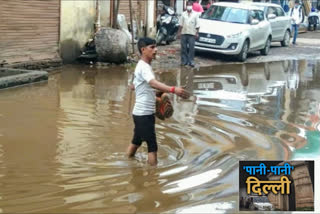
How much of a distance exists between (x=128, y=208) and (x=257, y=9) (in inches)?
618

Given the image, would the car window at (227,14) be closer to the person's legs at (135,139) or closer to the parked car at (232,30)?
the parked car at (232,30)

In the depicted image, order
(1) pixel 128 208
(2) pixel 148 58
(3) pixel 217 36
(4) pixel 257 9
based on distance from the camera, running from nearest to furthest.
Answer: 1. (1) pixel 128 208
2. (2) pixel 148 58
3. (3) pixel 217 36
4. (4) pixel 257 9

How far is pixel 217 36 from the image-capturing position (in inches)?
683

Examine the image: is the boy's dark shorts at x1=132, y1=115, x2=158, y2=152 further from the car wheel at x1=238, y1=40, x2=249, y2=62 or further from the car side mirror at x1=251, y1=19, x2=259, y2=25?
the car side mirror at x1=251, y1=19, x2=259, y2=25

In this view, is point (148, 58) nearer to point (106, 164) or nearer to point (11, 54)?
point (106, 164)

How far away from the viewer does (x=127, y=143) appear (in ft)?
23.6

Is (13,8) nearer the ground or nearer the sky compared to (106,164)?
nearer the sky

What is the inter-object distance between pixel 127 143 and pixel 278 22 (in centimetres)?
1697

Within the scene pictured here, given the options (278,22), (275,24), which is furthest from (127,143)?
(278,22)

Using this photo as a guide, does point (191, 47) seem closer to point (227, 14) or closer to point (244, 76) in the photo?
point (244, 76)

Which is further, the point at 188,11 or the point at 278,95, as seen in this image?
the point at 188,11

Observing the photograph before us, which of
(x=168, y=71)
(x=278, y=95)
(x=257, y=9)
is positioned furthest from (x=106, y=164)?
(x=257, y=9)

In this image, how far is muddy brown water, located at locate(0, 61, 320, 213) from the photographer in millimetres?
5191

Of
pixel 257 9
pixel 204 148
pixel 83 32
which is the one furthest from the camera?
pixel 257 9
